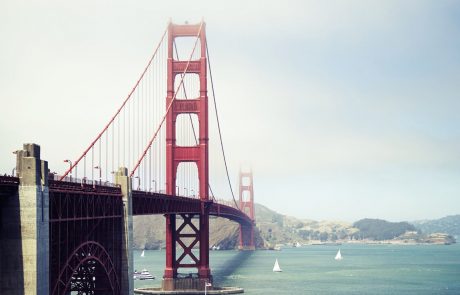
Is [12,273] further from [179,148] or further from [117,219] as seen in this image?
[179,148]

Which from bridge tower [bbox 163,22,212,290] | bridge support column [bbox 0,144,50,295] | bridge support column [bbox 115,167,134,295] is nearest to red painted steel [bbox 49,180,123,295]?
bridge support column [bbox 115,167,134,295]

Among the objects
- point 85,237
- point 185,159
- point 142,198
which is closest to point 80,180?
point 85,237

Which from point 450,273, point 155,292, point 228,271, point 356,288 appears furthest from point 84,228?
point 450,273

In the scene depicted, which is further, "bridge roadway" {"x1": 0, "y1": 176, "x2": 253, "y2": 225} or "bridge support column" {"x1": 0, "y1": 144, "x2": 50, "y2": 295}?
"bridge roadway" {"x1": 0, "y1": 176, "x2": 253, "y2": 225}

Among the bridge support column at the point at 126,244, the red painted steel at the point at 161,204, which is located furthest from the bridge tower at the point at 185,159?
the bridge support column at the point at 126,244

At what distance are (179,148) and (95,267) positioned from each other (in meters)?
44.4

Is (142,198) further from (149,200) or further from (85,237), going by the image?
(85,237)

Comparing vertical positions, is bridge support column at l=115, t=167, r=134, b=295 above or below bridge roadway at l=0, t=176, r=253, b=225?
below

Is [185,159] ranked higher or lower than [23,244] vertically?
higher

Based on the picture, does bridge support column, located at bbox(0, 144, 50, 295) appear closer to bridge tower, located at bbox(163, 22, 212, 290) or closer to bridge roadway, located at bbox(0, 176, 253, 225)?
bridge roadway, located at bbox(0, 176, 253, 225)

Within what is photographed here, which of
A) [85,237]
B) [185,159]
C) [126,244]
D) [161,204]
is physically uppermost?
[185,159]

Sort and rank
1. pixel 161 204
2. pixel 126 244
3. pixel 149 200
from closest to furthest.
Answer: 1. pixel 126 244
2. pixel 149 200
3. pixel 161 204

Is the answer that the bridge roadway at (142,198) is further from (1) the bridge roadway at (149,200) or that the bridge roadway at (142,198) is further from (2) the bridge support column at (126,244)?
(2) the bridge support column at (126,244)

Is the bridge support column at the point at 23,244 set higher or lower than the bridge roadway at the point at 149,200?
lower
